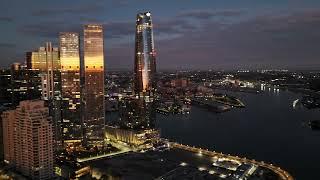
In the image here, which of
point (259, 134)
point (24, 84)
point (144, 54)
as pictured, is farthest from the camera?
point (144, 54)

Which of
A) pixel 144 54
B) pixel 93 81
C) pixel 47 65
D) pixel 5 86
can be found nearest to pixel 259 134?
pixel 144 54

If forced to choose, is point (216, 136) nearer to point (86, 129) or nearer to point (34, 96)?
point (86, 129)

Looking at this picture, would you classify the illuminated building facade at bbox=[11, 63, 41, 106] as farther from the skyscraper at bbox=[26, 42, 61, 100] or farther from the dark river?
the dark river

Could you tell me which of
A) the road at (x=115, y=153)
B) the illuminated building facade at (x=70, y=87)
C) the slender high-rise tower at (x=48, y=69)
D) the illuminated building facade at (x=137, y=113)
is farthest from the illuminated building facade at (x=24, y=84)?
the road at (x=115, y=153)

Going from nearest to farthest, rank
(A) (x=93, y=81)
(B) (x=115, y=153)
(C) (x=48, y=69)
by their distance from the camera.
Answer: (B) (x=115, y=153) < (A) (x=93, y=81) < (C) (x=48, y=69)

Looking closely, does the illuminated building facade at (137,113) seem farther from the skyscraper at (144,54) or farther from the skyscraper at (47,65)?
the skyscraper at (47,65)

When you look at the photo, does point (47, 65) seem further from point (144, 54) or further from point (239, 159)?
point (239, 159)

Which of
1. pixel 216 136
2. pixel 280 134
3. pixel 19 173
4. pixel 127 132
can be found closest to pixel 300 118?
pixel 280 134

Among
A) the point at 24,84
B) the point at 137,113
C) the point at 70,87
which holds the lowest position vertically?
the point at 137,113
